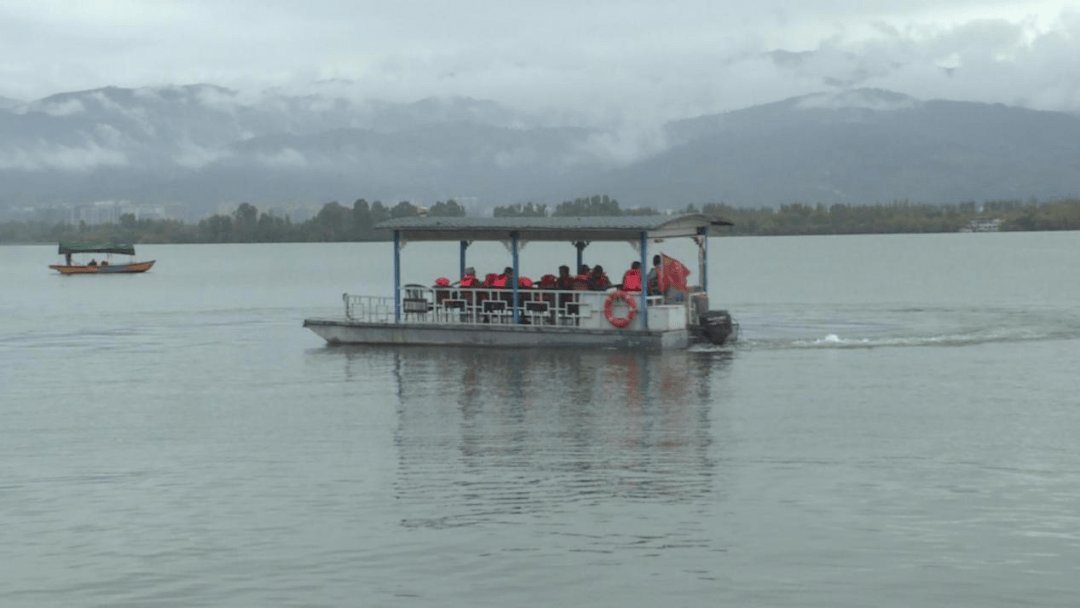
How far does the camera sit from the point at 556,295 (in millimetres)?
39094

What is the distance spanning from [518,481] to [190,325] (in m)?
40.9

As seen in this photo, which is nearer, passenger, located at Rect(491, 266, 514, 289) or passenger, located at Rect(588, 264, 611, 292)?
passenger, located at Rect(588, 264, 611, 292)

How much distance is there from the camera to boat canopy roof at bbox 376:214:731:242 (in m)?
38.5

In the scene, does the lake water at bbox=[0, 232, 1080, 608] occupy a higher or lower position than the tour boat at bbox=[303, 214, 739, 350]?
lower

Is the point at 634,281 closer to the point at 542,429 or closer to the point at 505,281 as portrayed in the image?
the point at 505,281

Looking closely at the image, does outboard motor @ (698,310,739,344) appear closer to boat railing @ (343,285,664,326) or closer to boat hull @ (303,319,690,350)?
boat hull @ (303,319,690,350)

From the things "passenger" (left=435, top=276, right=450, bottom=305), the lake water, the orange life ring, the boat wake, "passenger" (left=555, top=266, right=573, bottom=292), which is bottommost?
the lake water

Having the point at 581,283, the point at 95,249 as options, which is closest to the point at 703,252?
the point at 581,283

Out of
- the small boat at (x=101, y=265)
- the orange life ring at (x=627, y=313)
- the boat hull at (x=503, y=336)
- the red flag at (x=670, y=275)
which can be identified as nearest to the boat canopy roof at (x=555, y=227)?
the red flag at (x=670, y=275)

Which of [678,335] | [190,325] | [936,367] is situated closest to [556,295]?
[678,335]

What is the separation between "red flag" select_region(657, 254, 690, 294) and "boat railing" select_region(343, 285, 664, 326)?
1.59 ft

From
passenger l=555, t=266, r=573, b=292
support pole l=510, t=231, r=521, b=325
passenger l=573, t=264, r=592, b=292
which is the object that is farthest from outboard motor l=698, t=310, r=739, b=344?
support pole l=510, t=231, r=521, b=325

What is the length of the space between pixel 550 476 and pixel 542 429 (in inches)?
190

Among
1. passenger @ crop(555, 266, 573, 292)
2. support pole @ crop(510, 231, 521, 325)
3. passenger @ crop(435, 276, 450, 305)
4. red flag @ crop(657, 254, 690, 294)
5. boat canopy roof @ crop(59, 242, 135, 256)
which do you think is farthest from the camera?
boat canopy roof @ crop(59, 242, 135, 256)
